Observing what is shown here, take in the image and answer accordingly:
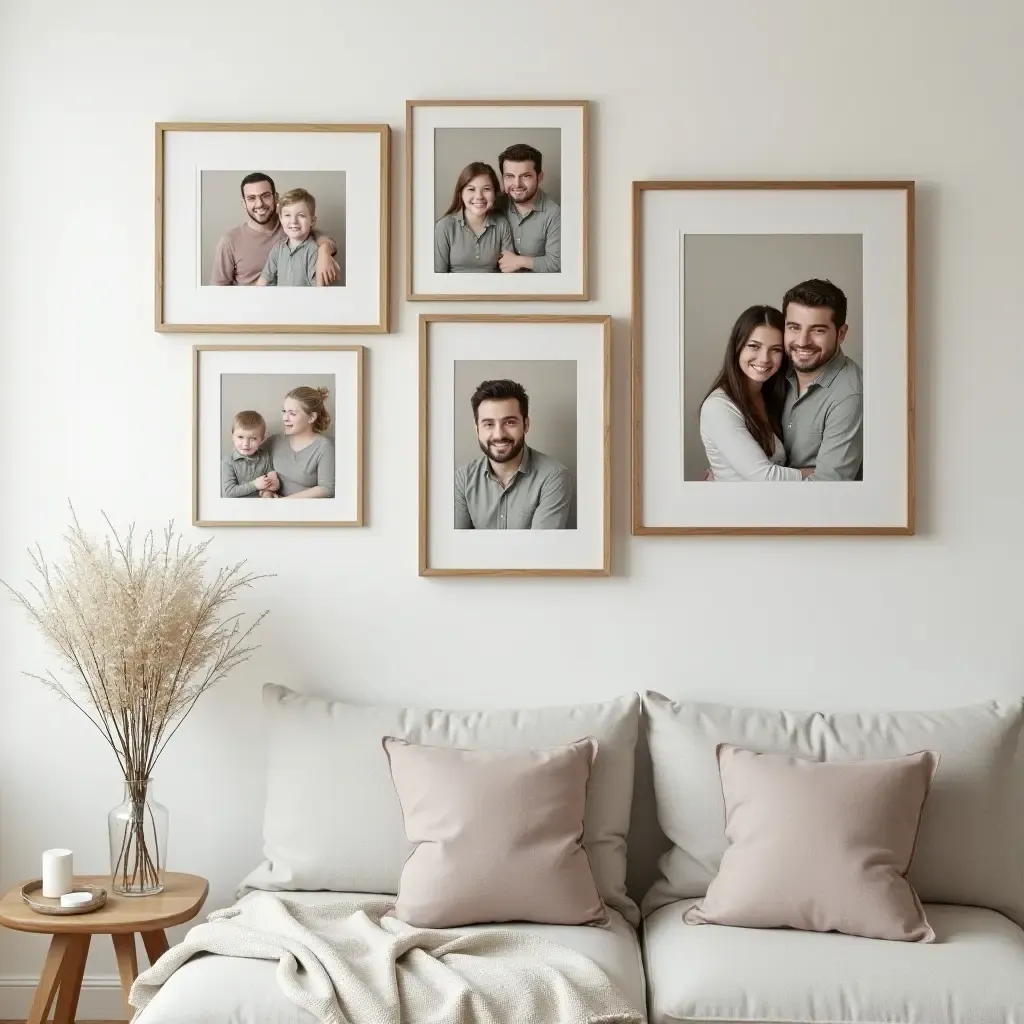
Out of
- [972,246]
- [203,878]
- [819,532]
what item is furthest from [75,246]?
[972,246]

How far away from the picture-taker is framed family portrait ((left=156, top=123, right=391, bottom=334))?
2713mm

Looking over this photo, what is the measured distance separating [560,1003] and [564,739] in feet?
2.17

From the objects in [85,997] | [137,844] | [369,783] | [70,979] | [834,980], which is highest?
[369,783]

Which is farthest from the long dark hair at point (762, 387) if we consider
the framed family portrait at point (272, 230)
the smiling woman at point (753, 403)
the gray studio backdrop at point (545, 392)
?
the framed family portrait at point (272, 230)

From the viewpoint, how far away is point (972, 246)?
106 inches

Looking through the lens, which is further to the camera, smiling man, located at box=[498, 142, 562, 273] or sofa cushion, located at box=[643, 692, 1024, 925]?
smiling man, located at box=[498, 142, 562, 273]

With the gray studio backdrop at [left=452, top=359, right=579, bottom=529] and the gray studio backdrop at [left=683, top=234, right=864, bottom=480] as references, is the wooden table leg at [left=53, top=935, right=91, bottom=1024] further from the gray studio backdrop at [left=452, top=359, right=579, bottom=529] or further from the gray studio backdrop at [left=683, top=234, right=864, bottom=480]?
the gray studio backdrop at [left=683, top=234, right=864, bottom=480]

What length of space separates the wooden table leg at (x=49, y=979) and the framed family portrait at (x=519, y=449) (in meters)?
1.16

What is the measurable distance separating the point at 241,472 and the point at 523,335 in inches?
30.4

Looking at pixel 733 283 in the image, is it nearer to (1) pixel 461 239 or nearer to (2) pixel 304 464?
(1) pixel 461 239

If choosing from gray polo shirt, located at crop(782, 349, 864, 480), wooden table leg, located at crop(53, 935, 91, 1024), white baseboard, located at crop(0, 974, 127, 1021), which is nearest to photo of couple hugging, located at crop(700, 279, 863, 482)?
gray polo shirt, located at crop(782, 349, 864, 480)

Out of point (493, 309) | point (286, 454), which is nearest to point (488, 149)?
point (493, 309)

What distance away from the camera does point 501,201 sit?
271cm

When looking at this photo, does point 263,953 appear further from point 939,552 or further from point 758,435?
point 939,552
